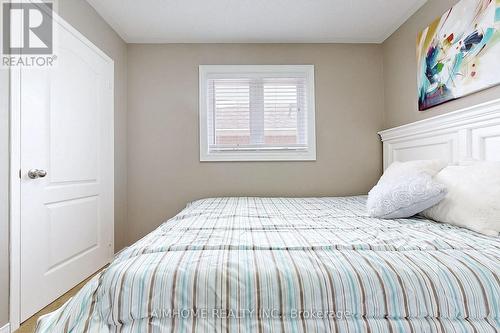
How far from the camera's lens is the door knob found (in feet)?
5.57

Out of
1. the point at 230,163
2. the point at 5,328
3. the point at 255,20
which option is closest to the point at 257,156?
the point at 230,163

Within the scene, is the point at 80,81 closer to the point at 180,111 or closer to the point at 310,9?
the point at 180,111

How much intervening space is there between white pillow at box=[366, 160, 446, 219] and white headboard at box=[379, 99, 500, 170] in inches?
10.4

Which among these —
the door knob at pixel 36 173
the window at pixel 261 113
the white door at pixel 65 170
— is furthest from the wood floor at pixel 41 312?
the window at pixel 261 113

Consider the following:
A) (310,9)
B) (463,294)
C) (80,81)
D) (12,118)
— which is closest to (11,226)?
(12,118)

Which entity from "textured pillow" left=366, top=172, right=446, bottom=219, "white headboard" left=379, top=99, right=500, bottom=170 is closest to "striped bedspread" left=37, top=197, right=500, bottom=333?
"textured pillow" left=366, top=172, right=446, bottom=219

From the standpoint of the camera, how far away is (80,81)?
7.23ft

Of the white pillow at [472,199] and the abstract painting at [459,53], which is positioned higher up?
the abstract painting at [459,53]

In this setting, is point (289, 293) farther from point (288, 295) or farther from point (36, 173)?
point (36, 173)

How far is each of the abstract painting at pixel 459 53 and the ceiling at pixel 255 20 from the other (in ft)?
1.53

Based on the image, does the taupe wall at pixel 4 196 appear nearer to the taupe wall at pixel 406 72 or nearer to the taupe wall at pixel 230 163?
the taupe wall at pixel 230 163

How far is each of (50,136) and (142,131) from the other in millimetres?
1082

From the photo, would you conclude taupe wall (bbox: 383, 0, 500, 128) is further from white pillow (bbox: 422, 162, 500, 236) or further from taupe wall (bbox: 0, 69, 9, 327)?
taupe wall (bbox: 0, 69, 9, 327)

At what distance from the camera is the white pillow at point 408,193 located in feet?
4.68
